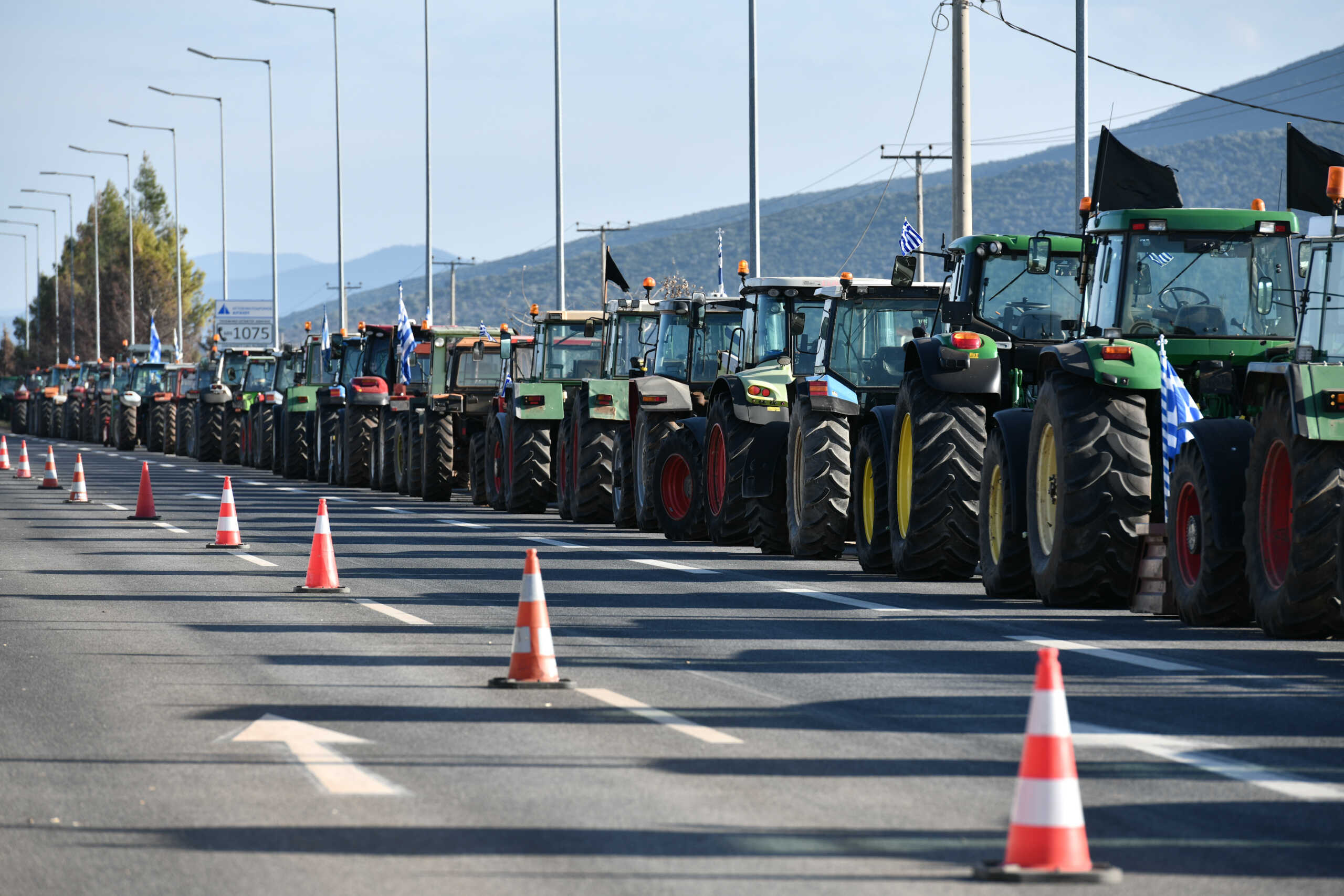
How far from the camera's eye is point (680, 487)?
22.1 m

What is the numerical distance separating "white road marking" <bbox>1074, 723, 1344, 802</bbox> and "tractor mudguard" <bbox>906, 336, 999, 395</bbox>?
7003 mm

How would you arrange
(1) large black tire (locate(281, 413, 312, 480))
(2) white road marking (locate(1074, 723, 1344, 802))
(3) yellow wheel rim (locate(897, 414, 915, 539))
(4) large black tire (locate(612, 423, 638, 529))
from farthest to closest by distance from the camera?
(1) large black tire (locate(281, 413, 312, 480)) → (4) large black tire (locate(612, 423, 638, 529)) → (3) yellow wheel rim (locate(897, 414, 915, 539)) → (2) white road marking (locate(1074, 723, 1344, 802))

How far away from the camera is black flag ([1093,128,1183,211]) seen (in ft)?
50.9

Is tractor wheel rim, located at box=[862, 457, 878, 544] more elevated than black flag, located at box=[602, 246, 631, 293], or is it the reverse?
black flag, located at box=[602, 246, 631, 293]

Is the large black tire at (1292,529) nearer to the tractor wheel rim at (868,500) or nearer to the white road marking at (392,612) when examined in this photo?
the white road marking at (392,612)

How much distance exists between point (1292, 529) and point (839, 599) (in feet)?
13.0

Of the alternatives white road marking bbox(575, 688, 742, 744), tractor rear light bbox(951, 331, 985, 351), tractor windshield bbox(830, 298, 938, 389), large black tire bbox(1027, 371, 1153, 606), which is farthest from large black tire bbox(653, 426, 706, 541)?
white road marking bbox(575, 688, 742, 744)

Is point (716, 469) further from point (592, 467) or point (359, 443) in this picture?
point (359, 443)

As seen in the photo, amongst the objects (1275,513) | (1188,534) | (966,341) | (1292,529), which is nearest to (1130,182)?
(966,341)

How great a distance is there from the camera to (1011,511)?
14258 mm

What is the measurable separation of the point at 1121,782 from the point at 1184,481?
5.25 meters

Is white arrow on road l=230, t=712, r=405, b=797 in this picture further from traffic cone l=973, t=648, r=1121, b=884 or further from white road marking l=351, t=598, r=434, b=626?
white road marking l=351, t=598, r=434, b=626

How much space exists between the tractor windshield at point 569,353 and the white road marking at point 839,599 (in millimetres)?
13566

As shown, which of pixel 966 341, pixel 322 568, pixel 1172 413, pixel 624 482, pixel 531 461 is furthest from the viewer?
pixel 531 461
